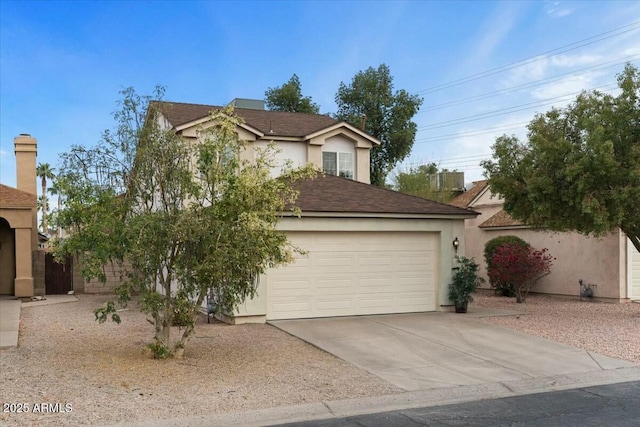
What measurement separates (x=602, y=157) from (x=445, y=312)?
5495 millimetres

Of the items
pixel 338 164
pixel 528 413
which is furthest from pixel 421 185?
pixel 528 413

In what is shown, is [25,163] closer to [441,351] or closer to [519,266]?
[519,266]

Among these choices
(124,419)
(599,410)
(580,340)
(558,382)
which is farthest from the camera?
(580,340)

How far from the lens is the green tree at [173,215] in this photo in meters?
9.44

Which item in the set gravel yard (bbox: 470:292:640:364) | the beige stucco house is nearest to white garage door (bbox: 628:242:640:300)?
gravel yard (bbox: 470:292:640:364)

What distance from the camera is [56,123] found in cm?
1627

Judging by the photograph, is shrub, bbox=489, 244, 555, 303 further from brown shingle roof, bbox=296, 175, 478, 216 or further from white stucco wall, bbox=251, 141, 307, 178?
white stucco wall, bbox=251, 141, 307, 178

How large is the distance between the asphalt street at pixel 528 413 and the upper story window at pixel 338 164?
15417 mm

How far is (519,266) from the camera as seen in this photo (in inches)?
767

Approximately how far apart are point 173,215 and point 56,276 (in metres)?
16.0

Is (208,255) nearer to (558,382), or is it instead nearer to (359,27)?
(558,382)

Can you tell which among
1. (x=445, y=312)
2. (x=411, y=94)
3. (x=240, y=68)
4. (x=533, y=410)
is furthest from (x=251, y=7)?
(x=411, y=94)

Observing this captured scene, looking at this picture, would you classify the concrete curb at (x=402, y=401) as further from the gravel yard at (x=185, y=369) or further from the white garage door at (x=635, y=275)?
the white garage door at (x=635, y=275)

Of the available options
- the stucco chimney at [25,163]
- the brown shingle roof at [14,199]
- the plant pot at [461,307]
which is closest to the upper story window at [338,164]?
the plant pot at [461,307]
